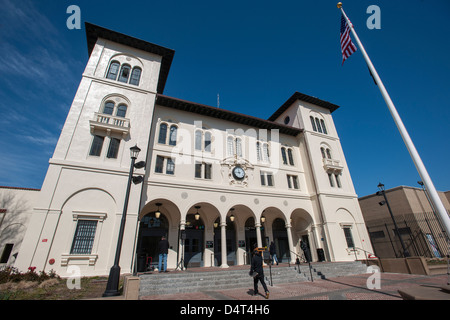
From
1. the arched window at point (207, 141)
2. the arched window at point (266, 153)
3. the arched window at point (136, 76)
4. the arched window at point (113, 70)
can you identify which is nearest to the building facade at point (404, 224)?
the arched window at point (266, 153)

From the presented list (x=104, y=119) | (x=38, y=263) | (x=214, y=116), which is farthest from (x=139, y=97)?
(x=38, y=263)

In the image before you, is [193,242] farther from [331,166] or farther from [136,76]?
[331,166]

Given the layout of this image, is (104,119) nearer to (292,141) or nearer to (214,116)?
(214,116)

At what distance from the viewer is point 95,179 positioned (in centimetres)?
1302

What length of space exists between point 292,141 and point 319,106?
270 inches

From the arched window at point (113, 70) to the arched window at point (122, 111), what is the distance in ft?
9.46

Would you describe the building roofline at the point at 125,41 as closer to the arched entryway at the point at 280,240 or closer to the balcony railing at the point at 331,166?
the balcony railing at the point at 331,166

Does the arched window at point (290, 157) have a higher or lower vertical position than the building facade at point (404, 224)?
higher

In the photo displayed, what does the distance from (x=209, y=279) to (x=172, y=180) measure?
7.88 m

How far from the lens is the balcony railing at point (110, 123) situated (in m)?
14.1

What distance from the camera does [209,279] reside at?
1049cm

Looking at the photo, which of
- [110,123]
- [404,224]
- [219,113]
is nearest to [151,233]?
[110,123]

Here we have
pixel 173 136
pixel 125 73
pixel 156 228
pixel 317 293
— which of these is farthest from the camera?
pixel 173 136

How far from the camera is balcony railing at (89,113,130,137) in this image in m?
14.1
